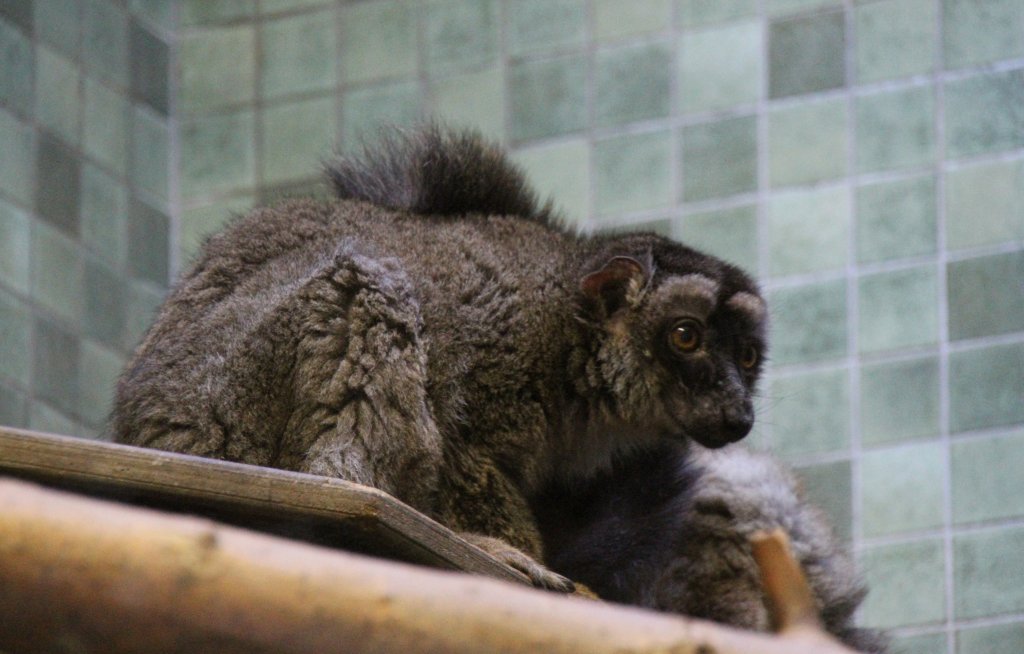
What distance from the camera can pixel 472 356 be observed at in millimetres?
4875

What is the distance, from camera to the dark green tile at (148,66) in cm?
912

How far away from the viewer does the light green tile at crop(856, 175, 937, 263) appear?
310 inches

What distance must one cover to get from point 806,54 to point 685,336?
3403 mm

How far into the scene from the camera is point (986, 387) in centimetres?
759

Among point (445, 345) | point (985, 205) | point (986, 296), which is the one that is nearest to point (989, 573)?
point (986, 296)

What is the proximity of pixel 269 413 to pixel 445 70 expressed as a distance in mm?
4597

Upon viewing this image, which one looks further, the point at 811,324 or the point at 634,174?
the point at 634,174

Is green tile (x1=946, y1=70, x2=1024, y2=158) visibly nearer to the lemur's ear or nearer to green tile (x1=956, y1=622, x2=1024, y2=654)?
green tile (x1=956, y1=622, x2=1024, y2=654)

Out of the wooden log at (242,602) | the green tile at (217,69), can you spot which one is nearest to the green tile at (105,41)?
the green tile at (217,69)

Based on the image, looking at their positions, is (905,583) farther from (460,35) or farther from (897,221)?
(460,35)

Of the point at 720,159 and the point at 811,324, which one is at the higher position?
the point at 720,159

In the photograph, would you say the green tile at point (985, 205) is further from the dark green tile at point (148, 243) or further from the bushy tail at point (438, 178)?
the dark green tile at point (148, 243)

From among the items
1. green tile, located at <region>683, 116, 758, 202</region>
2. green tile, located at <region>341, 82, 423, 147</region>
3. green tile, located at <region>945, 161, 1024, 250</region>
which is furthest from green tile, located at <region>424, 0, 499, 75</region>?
green tile, located at <region>945, 161, 1024, 250</region>

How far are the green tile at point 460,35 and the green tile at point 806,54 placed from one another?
1345 millimetres
